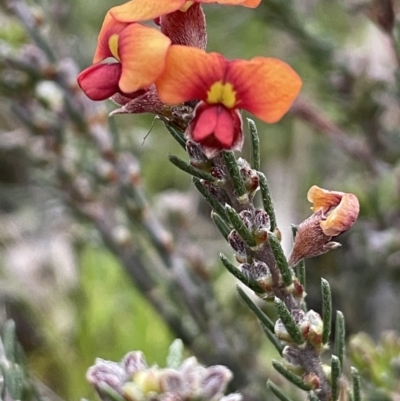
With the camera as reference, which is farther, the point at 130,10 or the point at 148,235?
the point at 148,235

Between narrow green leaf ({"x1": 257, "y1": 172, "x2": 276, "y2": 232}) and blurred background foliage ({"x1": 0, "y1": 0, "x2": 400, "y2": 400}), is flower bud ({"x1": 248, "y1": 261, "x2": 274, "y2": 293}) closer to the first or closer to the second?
narrow green leaf ({"x1": 257, "y1": 172, "x2": 276, "y2": 232})

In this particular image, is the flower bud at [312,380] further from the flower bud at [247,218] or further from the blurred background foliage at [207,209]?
the blurred background foliage at [207,209]

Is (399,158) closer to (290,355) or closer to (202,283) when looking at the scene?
(202,283)

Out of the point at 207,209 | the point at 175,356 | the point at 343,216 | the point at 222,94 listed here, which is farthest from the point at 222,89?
the point at 207,209

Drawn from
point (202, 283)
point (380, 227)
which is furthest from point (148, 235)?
point (380, 227)

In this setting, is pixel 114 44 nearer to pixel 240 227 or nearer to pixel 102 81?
pixel 102 81

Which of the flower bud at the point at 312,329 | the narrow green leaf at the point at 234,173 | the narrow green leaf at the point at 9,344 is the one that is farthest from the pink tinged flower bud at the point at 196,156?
the narrow green leaf at the point at 9,344
